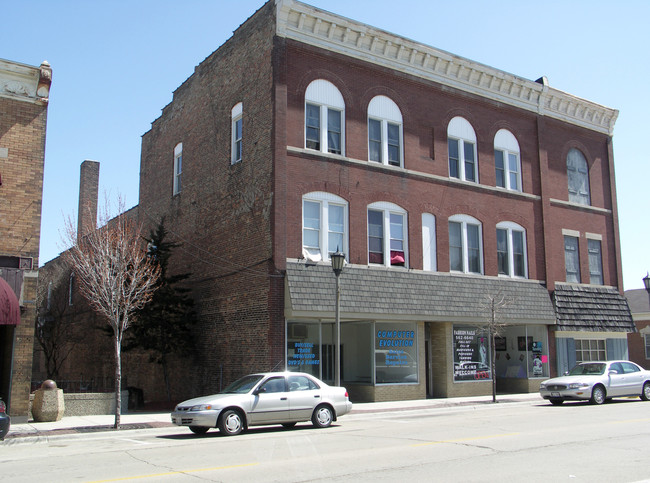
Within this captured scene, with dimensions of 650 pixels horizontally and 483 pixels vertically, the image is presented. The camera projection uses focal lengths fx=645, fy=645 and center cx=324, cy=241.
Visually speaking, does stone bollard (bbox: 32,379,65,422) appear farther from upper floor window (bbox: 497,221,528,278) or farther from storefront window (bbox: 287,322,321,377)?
upper floor window (bbox: 497,221,528,278)

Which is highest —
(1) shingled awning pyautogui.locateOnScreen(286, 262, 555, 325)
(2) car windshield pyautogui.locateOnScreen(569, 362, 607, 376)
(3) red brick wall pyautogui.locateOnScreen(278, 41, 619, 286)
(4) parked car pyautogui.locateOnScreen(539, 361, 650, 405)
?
(3) red brick wall pyautogui.locateOnScreen(278, 41, 619, 286)

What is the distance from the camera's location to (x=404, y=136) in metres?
24.7

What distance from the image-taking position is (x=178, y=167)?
2906 cm

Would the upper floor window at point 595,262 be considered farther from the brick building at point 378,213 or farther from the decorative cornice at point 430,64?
the decorative cornice at point 430,64

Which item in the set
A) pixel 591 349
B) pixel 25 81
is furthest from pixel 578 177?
pixel 25 81

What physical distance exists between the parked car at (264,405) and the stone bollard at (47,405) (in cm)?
519

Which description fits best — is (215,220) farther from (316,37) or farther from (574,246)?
(574,246)

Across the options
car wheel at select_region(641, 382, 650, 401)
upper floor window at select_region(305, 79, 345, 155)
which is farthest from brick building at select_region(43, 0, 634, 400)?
car wheel at select_region(641, 382, 650, 401)

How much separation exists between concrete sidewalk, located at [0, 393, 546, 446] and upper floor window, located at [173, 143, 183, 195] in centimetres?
1149

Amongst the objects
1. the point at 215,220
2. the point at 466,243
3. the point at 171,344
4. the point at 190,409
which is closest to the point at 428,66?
the point at 466,243

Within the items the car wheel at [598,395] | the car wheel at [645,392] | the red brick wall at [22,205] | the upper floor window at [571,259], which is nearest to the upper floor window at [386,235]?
the car wheel at [598,395]

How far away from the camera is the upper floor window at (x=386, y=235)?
23359mm

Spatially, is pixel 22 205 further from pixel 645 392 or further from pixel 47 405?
pixel 645 392

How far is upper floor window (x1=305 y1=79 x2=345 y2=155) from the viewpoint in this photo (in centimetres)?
2255
